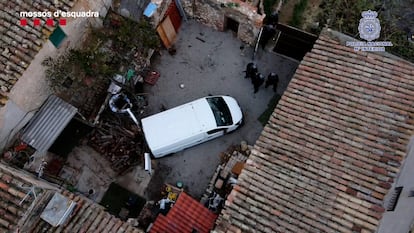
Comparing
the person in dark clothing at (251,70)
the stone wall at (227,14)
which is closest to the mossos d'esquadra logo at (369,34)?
the stone wall at (227,14)

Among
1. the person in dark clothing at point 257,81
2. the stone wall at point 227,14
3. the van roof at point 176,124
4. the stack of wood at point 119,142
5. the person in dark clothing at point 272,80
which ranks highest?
the stone wall at point 227,14

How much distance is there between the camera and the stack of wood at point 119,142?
16062 mm

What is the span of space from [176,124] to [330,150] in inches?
227

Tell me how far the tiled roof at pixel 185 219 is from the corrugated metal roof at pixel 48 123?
14.9ft

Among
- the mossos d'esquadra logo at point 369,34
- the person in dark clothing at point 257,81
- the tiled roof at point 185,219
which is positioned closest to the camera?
the mossos d'esquadra logo at point 369,34

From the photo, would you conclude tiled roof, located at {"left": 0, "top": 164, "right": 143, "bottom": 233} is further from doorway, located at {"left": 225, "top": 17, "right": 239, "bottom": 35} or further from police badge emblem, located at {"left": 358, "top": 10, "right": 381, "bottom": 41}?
police badge emblem, located at {"left": 358, "top": 10, "right": 381, "bottom": 41}

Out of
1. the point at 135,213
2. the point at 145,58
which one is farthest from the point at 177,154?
the point at 145,58

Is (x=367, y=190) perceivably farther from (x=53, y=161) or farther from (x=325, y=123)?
(x=53, y=161)

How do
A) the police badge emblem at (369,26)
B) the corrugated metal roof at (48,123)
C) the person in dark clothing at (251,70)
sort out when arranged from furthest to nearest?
the person in dark clothing at (251,70) → the corrugated metal roof at (48,123) → the police badge emblem at (369,26)

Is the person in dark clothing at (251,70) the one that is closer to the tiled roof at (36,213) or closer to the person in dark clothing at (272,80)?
the person in dark clothing at (272,80)

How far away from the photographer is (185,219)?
1412 centimetres

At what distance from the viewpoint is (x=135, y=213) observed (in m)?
15.6

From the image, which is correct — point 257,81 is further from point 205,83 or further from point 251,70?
point 205,83

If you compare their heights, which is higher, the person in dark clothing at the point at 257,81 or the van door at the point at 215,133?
the person in dark clothing at the point at 257,81
